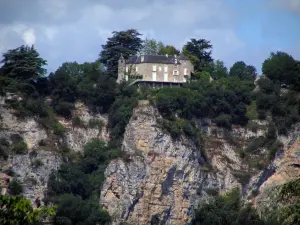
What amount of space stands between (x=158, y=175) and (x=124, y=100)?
25.6 feet

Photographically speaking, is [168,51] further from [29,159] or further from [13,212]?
[13,212]

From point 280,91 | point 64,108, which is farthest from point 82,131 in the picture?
point 280,91

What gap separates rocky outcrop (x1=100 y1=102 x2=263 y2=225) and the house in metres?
5.67

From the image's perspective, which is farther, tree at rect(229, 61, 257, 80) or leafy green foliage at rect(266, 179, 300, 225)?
tree at rect(229, 61, 257, 80)

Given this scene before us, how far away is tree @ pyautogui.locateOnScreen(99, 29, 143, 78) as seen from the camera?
8838cm

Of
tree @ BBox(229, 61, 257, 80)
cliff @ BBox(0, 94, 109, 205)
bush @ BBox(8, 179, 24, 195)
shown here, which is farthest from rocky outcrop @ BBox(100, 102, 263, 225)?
tree @ BBox(229, 61, 257, 80)

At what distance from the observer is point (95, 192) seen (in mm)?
77500

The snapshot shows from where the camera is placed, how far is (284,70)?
8681 centimetres

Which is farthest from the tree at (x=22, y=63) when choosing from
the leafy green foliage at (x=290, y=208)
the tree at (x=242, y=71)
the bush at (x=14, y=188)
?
the leafy green foliage at (x=290, y=208)

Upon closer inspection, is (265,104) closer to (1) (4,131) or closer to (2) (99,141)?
(2) (99,141)

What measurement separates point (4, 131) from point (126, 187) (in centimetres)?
1060

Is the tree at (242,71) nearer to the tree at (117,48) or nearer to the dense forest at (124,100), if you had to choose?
the dense forest at (124,100)

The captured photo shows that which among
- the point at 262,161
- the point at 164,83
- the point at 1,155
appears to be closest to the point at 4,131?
the point at 1,155

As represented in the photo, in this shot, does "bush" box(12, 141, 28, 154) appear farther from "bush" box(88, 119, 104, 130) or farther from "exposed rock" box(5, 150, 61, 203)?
"bush" box(88, 119, 104, 130)
